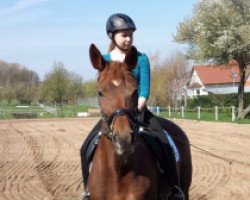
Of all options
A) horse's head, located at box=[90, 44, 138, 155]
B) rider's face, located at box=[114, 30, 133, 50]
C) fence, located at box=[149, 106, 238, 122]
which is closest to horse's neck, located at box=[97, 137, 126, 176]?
horse's head, located at box=[90, 44, 138, 155]

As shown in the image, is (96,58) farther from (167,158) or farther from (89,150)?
(167,158)

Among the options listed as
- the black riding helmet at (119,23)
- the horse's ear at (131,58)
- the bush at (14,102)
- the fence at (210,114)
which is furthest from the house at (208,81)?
the horse's ear at (131,58)

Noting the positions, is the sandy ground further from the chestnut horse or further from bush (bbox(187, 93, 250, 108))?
bush (bbox(187, 93, 250, 108))

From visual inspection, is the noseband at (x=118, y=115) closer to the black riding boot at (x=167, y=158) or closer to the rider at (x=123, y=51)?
the rider at (x=123, y=51)

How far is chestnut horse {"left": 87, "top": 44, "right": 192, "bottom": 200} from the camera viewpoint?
135 inches

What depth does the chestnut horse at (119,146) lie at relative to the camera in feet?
11.2

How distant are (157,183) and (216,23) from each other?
30.8m

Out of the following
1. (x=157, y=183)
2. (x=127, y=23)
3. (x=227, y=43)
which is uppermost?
(x=227, y=43)

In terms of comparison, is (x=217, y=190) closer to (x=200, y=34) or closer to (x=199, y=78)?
(x=200, y=34)

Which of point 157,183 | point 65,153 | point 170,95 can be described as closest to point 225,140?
point 65,153

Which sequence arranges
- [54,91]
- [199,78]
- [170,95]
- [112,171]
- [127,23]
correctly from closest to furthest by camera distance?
[112,171] < [127,23] < [170,95] < [54,91] < [199,78]

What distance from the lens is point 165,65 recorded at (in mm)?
70688

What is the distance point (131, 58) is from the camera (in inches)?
155

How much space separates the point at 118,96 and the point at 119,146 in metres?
0.48
